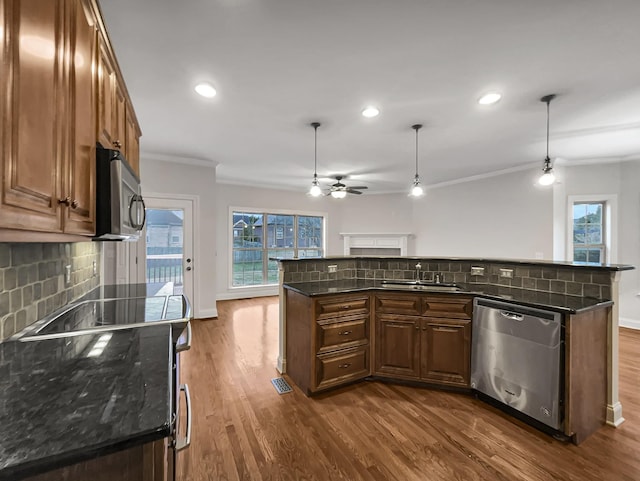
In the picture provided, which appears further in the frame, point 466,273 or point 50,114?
point 466,273

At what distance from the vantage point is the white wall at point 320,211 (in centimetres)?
636

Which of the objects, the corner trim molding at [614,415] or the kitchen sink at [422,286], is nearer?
the corner trim molding at [614,415]

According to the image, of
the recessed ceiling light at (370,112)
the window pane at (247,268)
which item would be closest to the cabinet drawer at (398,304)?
the recessed ceiling light at (370,112)

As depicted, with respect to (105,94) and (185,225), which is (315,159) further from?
(105,94)

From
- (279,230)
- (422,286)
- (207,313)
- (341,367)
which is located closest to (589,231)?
(422,286)

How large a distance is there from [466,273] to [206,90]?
3123mm

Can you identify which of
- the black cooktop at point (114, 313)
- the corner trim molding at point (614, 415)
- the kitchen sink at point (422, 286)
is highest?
the black cooktop at point (114, 313)

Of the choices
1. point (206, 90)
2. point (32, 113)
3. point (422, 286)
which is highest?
point (206, 90)

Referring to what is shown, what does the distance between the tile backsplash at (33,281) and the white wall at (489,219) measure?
6.17 m

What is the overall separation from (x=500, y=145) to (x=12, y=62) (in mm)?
4797

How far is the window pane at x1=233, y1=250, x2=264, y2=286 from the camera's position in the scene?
21.7ft

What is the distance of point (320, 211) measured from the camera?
760 cm

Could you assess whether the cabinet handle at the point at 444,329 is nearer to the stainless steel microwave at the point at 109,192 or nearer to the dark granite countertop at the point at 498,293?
the dark granite countertop at the point at 498,293

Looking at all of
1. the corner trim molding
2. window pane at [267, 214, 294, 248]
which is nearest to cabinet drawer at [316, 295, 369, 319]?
the corner trim molding
